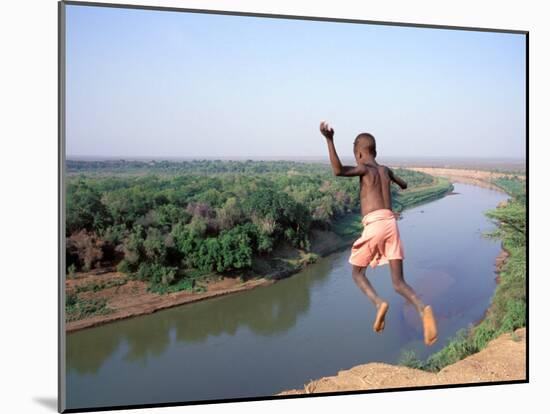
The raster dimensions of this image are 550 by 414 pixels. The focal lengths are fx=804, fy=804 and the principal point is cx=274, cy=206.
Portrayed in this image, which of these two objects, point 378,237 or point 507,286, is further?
point 507,286

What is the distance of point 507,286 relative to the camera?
6.46m

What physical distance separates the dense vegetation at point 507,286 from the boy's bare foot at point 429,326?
298mm

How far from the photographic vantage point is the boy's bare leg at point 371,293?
5754 millimetres

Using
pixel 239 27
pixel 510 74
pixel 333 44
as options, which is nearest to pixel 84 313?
pixel 239 27

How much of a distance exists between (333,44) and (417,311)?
6.98 ft

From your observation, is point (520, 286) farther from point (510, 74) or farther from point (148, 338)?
point (148, 338)

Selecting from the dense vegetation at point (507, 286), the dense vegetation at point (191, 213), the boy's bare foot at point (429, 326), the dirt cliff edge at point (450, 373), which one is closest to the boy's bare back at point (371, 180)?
the dense vegetation at point (191, 213)

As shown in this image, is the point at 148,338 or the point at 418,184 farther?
the point at 418,184

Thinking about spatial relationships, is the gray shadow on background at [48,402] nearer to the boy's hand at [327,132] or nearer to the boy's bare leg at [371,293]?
the boy's bare leg at [371,293]

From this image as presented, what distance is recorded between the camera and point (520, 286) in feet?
21.1

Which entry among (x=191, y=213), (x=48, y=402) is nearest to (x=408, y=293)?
(x=191, y=213)

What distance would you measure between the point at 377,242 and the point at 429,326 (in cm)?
75

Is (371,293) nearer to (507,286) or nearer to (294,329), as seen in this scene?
(294,329)

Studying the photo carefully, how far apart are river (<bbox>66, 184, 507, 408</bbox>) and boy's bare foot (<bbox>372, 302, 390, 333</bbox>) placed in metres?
0.12
